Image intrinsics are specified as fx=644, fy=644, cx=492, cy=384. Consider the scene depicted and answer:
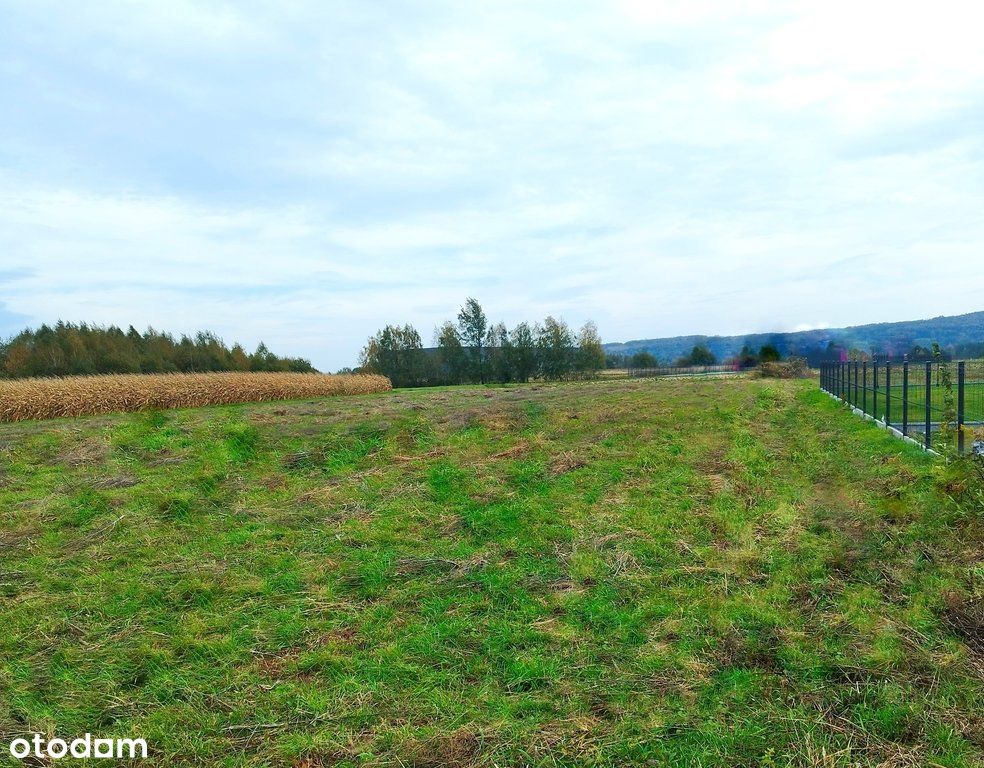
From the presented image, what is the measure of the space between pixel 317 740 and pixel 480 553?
253 cm

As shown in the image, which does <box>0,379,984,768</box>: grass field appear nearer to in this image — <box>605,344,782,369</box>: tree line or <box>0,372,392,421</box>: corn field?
<box>0,372,392,421</box>: corn field

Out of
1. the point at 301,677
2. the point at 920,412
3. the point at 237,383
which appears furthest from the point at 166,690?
the point at 237,383

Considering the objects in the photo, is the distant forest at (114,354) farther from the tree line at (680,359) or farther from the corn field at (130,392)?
the tree line at (680,359)

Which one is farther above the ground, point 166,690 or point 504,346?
point 504,346

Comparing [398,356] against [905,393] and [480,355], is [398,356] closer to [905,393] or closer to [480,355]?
[480,355]

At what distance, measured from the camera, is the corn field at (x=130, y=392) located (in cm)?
1692

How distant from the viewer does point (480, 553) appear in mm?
5609

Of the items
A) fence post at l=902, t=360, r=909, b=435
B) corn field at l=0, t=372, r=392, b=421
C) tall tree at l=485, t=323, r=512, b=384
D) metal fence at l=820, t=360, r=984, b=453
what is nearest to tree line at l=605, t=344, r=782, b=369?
tall tree at l=485, t=323, r=512, b=384

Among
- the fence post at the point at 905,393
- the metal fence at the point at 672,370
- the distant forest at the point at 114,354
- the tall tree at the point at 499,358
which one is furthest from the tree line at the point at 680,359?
the fence post at the point at 905,393

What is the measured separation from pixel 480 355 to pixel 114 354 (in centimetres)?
3296

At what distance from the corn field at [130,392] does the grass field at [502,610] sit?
9.76 metres

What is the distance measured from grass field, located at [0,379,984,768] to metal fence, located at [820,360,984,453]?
66 centimetres

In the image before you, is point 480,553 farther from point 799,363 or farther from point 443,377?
point 443,377

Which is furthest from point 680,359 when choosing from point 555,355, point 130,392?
point 130,392
